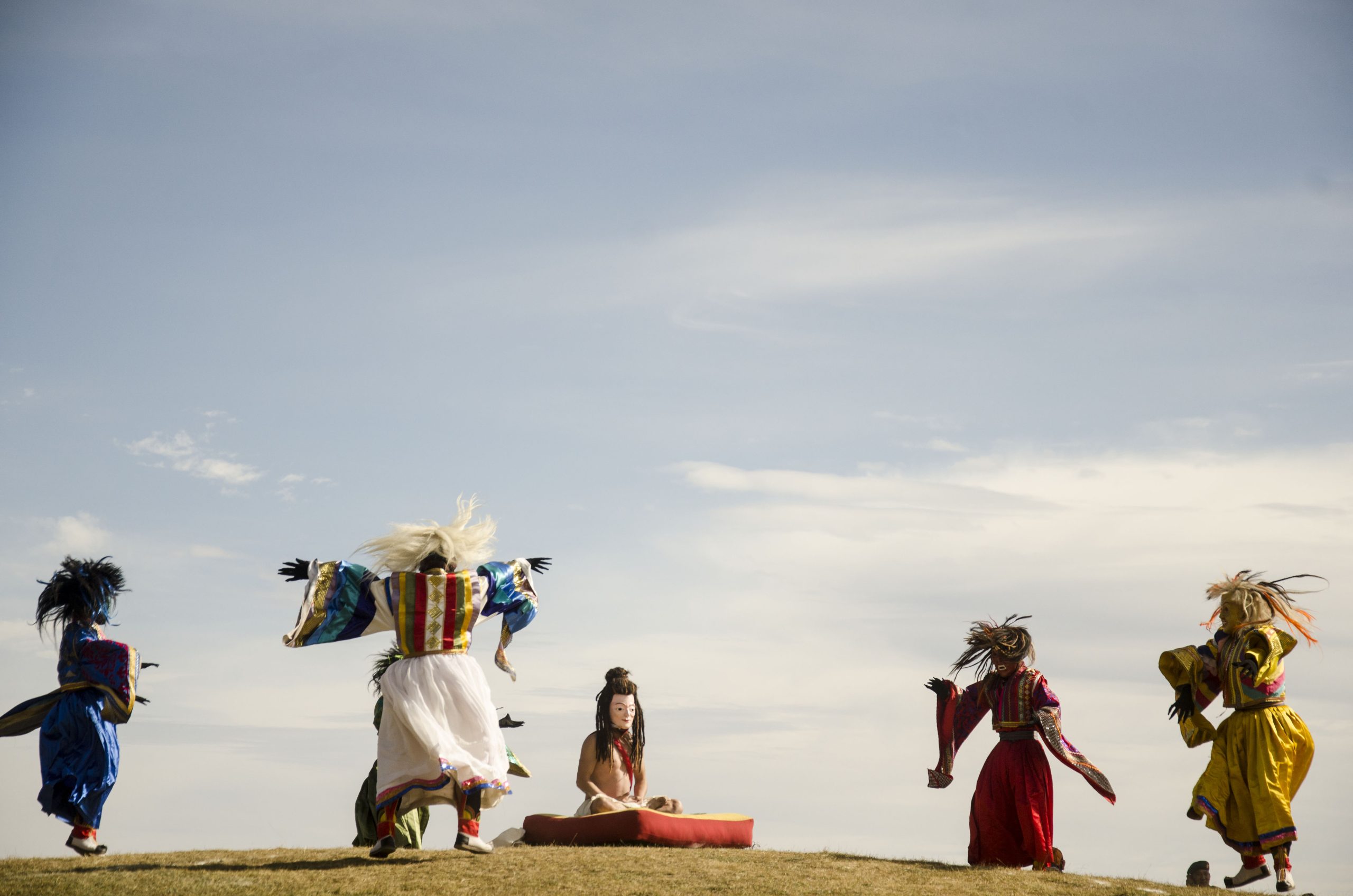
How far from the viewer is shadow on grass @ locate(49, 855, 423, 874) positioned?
10461 mm

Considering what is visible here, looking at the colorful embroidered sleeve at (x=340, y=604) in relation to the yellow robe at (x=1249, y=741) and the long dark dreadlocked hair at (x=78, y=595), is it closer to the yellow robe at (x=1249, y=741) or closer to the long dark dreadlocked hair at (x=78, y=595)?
the long dark dreadlocked hair at (x=78, y=595)

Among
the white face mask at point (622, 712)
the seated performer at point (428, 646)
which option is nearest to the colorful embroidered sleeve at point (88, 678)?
the seated performer at point (428, 646)

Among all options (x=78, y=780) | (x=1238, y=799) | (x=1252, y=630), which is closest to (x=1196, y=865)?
(x=1238, y=799)

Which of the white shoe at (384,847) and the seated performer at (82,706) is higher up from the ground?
the seated performer at (82,706)

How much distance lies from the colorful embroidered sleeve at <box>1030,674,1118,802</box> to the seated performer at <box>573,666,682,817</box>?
3.68 meters

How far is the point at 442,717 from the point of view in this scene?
11.0m

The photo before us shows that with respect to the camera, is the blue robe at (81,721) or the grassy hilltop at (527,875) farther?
the blue robe at (81,721)

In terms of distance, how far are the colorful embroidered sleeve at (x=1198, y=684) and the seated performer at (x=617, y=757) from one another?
4.94 metres

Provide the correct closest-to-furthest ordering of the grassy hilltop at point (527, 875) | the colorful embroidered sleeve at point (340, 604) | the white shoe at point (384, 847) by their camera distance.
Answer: the grassy hilltop at point (527, 875) → the white shoe at point (384, 847) → the colorful embroidered sleeve at point (340, 604)

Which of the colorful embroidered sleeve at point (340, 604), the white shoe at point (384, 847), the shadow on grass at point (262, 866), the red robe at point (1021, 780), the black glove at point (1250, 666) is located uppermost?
the colorful embroidered sleeve at point (340, 604)

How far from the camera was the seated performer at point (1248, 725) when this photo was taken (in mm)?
11164

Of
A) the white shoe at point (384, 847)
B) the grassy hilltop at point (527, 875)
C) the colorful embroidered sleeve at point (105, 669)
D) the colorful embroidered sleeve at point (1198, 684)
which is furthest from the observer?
the colorful embroidered sleeve at point (105, 669)

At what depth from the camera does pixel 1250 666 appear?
11.4 m

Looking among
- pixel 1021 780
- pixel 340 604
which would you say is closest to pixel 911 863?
pixel 1021 780
